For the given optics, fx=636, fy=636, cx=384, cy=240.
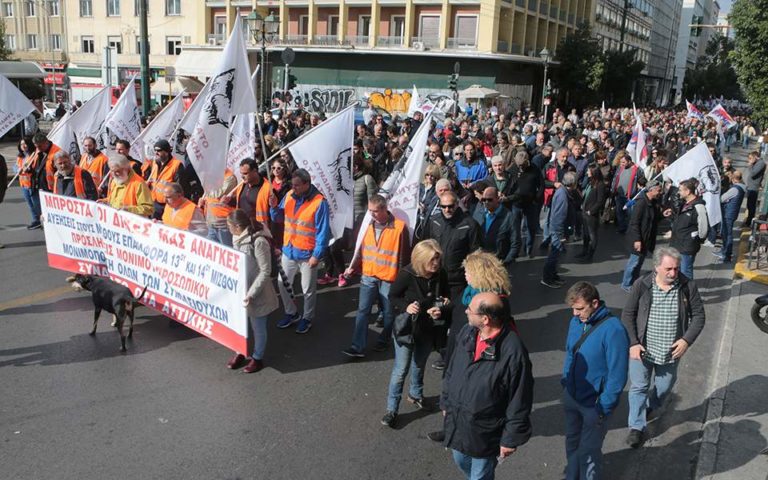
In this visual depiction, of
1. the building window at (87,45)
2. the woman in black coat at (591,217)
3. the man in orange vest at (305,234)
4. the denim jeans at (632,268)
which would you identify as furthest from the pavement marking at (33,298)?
the building window at (87,45)

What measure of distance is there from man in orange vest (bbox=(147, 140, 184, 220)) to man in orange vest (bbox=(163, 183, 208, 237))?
2.01 meters

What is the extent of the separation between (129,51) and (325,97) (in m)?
18.7

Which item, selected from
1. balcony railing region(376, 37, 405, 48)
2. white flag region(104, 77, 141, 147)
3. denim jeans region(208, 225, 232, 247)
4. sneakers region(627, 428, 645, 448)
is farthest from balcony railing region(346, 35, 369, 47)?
sneakers region(627, 428, 645, 448)

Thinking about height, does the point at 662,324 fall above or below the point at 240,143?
below

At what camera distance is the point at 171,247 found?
6449mm

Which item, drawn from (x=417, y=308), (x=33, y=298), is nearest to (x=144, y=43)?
(x=33, y=298)

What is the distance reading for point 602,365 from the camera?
13.4 feet

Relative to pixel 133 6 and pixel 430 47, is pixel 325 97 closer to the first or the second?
pixel 430 47

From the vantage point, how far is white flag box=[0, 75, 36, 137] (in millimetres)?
9953

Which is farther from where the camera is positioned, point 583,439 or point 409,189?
→ point 409,189

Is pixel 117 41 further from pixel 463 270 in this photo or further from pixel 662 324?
pixel 662 324

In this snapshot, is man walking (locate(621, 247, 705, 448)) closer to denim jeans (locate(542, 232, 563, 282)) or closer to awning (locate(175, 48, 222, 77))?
denim jeans (locate(542, 232, 563, 282))

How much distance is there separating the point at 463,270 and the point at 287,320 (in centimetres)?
220

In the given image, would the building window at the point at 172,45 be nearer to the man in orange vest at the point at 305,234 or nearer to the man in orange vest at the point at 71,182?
the man in orange vest at the point at 71,182
